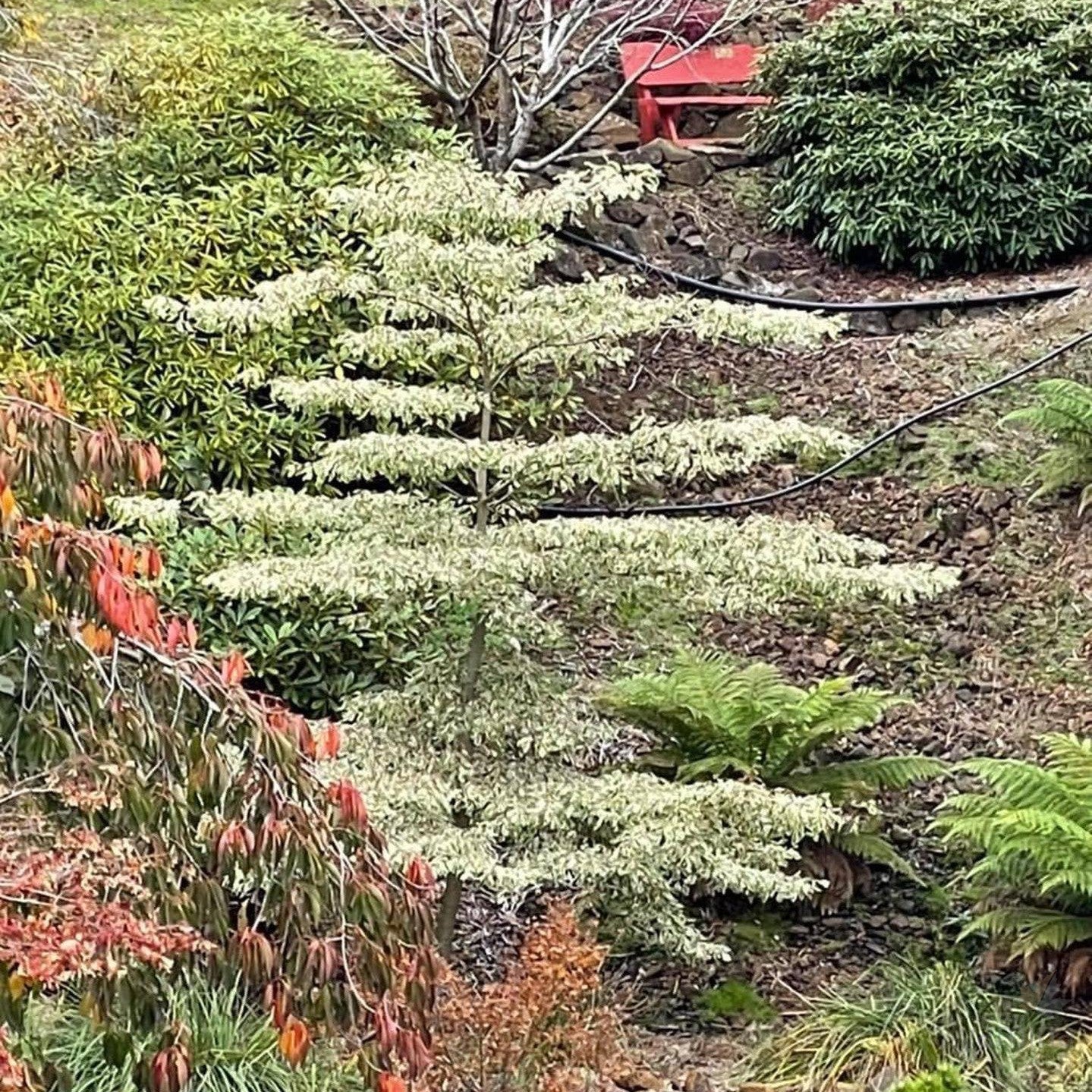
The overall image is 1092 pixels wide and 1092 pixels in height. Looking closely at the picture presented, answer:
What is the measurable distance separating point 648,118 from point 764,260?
1.61m

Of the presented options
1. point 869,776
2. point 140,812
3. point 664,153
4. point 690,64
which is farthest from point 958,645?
point 690,64

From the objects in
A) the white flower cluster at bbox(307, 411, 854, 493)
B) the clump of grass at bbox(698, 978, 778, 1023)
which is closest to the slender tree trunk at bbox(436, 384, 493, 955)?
the white flower cluster at bbox(307, 411, 854, 493)

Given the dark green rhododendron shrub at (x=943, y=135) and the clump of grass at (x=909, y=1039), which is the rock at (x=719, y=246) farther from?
the clump of grass at (x=909, y=1039)

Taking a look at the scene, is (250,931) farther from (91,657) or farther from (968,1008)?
(968,1008)

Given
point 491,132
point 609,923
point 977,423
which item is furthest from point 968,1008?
point 491,132

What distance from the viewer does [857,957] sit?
454 cm

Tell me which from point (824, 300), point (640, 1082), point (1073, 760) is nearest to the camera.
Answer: point (640, 1082)

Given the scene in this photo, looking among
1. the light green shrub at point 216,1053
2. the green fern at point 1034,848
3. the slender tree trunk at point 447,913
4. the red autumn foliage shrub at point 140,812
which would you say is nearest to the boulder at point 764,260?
the green fern at point 1034,848

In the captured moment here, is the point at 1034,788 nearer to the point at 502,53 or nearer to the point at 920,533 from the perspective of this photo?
the point at 920,533

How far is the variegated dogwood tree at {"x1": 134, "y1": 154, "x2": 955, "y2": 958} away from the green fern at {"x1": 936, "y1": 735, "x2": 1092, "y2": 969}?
0.47 meters

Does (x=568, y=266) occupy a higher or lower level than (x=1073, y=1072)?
higher

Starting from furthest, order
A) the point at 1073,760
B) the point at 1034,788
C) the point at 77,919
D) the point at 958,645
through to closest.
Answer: the point at 958,645
the point at 1073,760
the point at 1034,788
the point at 77,919

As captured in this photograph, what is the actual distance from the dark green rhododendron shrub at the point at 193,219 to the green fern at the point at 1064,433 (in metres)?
2.82

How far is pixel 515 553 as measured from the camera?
3.63m
